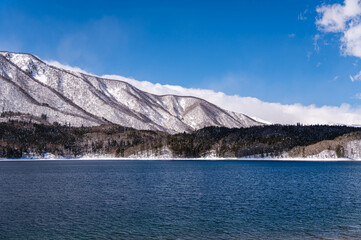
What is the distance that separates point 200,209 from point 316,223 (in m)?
18.4

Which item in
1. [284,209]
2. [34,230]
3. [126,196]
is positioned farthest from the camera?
[126,196]

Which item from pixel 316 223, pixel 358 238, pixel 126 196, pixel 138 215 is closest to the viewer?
pixel 358 238

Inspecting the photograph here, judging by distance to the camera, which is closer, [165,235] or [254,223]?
[165,235]

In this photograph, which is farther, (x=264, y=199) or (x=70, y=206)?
(x=264, y=199)

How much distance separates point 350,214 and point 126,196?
4245 centimetres

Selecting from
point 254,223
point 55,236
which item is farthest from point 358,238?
point 55,236

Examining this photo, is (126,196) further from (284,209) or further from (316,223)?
(316,223)

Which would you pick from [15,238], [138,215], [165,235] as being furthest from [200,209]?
[15,238]

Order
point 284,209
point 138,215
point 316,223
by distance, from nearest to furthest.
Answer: point 316,223
point 138,215
point 284,209

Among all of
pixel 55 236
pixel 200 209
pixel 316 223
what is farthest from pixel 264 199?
pixel 55 236

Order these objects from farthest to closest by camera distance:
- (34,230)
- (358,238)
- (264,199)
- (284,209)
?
(264,199), (284,209), (34,230), (358,238)

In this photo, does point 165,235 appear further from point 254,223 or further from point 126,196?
point 126,196

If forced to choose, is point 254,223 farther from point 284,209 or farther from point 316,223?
point 284,209

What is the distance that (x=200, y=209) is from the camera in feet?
184
